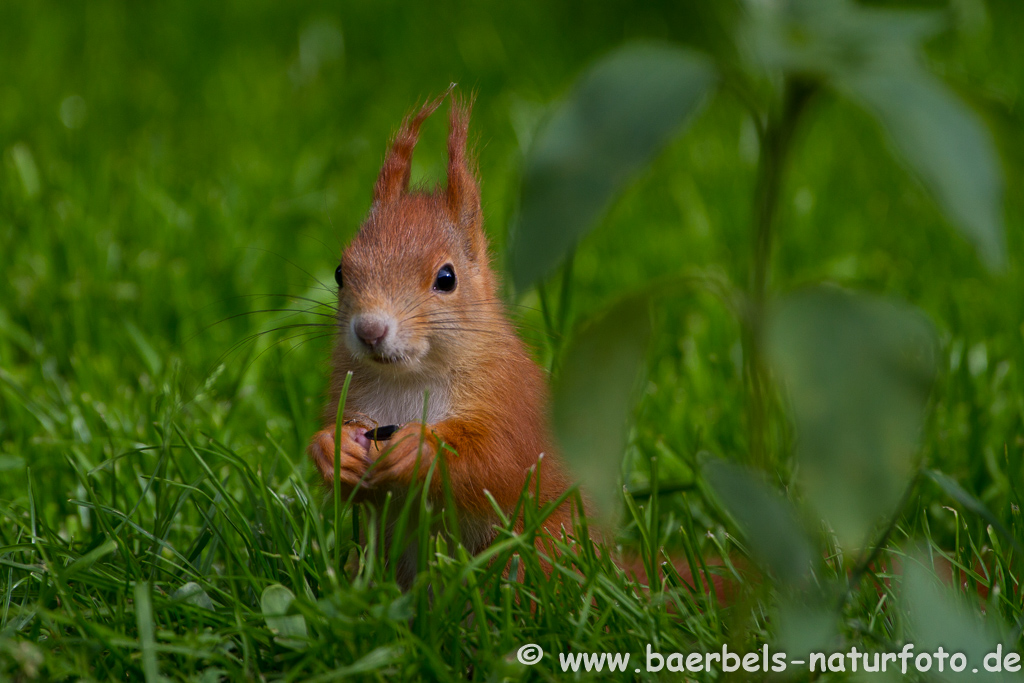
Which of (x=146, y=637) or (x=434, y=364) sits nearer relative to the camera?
(x=146, y=637)

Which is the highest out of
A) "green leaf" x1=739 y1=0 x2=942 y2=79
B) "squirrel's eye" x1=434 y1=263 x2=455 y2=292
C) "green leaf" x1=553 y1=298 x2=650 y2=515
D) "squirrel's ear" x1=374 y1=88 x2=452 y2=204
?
"green leaf" x1=739 y1=0 x2=942 y2=79

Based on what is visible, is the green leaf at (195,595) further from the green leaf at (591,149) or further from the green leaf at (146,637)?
the green leaf at (591,149)

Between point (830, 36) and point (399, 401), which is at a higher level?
point (830, 36)

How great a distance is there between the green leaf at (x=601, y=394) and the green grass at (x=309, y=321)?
0.16 metres

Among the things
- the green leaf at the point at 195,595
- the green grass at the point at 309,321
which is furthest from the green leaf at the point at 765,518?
the green leaf at the point at 195,595

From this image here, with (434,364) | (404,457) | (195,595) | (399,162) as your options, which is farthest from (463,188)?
(195,595)

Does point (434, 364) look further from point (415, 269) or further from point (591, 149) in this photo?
point (591, 149)

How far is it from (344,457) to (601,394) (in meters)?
0.64

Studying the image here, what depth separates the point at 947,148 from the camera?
83cm

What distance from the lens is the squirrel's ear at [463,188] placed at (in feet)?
5.87

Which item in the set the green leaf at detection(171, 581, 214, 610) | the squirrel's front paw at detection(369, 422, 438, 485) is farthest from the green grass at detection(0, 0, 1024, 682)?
the squirrel's front paw at detection(369, 422, 438, 485)

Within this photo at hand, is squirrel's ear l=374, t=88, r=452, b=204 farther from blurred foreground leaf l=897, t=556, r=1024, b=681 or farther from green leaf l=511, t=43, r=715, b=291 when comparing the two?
blurred foreground leaf l=897, t=556, r=1024, b=681

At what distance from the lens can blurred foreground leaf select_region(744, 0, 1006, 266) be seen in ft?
2.66

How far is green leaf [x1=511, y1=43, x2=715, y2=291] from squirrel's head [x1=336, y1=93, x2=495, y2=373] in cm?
72
